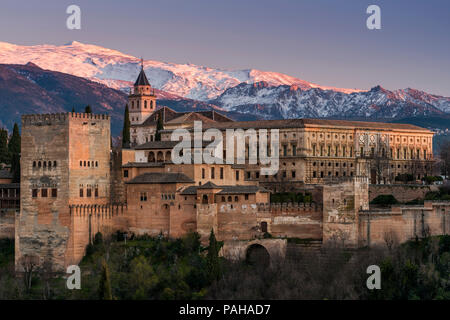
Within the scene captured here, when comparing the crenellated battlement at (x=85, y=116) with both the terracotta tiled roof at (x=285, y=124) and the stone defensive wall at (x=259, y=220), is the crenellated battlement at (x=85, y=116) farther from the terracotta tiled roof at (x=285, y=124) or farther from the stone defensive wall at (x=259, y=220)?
the terracotta tiled roof at (x=285, y=124)

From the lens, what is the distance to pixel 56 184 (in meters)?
77.2

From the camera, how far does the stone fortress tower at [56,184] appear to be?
7694 centimetres

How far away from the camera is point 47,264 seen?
7688 cm

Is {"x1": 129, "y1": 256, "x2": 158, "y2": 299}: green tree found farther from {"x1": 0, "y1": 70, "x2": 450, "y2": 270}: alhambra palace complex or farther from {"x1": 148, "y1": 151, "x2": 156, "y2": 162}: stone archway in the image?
{"x1": 148, "y1": 151, "x2": 156, "y2": 162}: stone archway

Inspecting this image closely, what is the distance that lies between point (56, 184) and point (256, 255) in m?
16.5

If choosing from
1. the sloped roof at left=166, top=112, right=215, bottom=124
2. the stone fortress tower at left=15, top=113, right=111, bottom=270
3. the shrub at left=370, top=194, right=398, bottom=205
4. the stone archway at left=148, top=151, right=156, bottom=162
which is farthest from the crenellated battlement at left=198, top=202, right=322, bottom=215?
the sloped roof at left=166, top=112, right=215, bottom=124

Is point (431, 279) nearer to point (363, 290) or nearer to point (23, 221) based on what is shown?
point (363, 290)

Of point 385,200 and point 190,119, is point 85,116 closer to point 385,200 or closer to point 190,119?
point 385,200

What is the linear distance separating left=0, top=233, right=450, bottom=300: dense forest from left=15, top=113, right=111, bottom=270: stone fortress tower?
1858 mm

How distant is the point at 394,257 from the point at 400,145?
40828 millimetres

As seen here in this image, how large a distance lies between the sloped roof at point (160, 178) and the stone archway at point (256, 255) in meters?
7.58

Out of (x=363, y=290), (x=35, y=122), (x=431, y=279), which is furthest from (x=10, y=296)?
(x=431, y=279)

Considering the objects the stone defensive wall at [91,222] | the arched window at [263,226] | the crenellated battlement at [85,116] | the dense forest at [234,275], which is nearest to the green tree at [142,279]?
the dense forest at [234,275]

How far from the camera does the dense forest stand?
6738 centimetres
